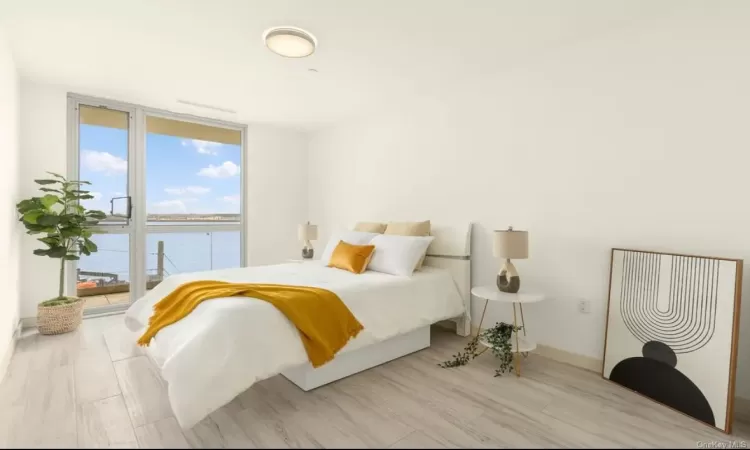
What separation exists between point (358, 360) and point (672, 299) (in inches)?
79.6

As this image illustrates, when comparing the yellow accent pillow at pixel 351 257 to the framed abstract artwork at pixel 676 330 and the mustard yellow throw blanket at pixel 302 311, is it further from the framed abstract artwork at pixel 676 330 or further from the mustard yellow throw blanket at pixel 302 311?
the framed abstract artwork at pixel 676 330

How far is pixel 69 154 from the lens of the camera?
3.79 m

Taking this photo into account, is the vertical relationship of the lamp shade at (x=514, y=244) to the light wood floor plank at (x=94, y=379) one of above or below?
above

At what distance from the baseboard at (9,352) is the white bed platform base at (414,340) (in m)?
1.87

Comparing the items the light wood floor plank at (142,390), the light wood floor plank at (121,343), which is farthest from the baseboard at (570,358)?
the light wood floor plank at (121,343)

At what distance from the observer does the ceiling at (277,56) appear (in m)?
2.28

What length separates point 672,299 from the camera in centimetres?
217

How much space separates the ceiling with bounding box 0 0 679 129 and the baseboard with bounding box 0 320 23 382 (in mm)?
2308

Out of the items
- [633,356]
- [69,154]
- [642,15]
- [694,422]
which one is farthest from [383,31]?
[69,154]

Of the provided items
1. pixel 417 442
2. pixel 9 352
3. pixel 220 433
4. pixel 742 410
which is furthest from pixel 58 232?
pixel 742 410

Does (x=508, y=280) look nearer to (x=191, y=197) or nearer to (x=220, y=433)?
(x=220, y=433)

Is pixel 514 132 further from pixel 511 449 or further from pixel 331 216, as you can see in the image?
pixel 331 216

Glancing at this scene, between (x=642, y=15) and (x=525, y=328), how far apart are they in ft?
7.79

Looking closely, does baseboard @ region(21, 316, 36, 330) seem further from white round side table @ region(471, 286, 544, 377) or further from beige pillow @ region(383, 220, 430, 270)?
white round side table @ region(471, 286, 544, 377)
